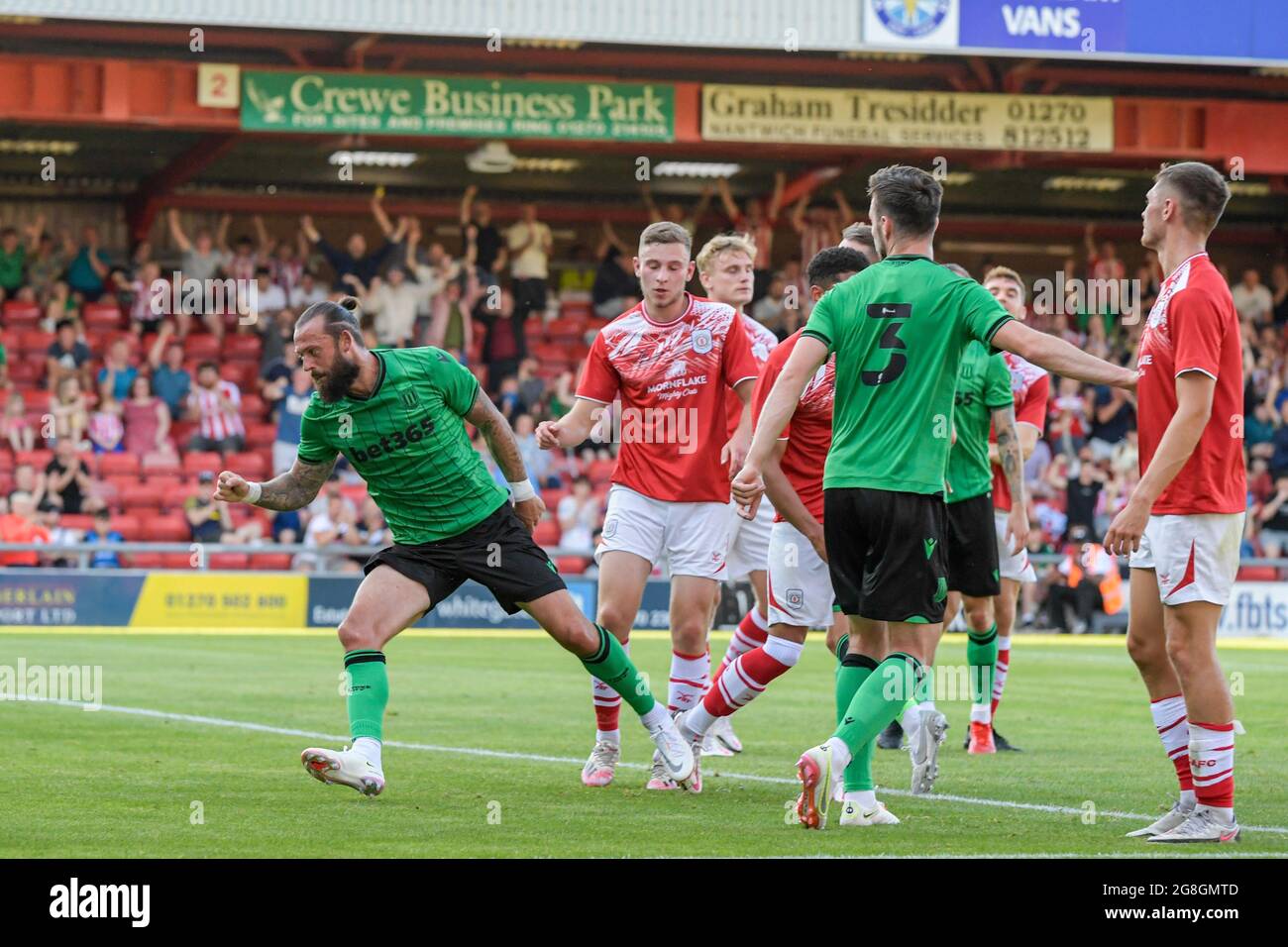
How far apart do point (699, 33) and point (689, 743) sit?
17208 millimetres

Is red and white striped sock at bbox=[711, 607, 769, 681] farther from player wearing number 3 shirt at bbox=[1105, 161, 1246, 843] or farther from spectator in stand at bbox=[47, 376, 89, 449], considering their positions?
spectator in stand at bbox=[47, 376, 89, 449]

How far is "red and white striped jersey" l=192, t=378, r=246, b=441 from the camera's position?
2508 centimetres

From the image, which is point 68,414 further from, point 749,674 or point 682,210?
point 749,674

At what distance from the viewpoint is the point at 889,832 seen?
7.13 m

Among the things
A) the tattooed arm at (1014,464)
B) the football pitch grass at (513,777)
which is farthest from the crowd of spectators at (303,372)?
the tattooed arm at (1014,464)

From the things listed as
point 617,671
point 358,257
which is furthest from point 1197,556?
point 358,257

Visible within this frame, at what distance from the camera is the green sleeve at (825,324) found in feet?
22.9

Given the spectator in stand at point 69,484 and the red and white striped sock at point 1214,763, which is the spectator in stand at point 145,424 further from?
the red and white striped sock at point 1214,763

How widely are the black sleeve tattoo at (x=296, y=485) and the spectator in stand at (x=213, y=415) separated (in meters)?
17.3

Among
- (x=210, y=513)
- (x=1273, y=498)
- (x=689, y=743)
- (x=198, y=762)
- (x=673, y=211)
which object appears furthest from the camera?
(x=673, y=211)

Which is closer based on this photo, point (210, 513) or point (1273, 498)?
point (210, 513)

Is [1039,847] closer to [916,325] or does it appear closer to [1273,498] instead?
[916,325]

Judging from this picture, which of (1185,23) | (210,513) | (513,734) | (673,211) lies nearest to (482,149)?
(673,211)
